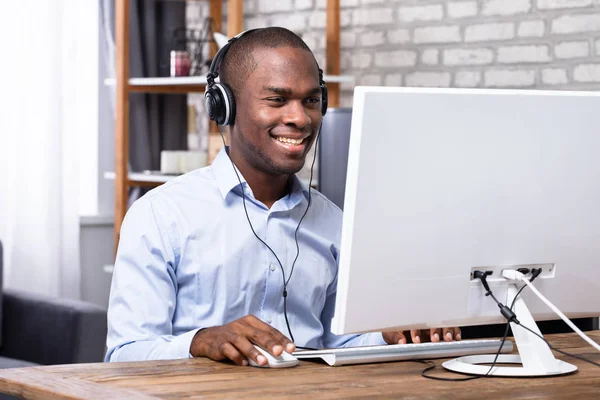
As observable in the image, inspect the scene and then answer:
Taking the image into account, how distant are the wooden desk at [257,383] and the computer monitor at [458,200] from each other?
9 cm

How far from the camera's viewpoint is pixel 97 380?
1.35 m

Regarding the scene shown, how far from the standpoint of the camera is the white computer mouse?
1.45m

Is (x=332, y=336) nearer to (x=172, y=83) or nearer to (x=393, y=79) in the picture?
(x=393, y=79)

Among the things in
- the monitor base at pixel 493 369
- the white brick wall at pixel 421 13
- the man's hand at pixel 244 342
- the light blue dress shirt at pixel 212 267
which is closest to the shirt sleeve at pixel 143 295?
the light blue dress shirt at pixel 212 267

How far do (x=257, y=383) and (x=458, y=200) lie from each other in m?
0.37

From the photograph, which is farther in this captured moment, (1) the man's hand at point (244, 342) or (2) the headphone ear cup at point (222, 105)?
(2) the headphone ear cup at point (222, 105)

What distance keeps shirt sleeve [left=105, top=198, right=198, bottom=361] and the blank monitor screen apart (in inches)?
16.1

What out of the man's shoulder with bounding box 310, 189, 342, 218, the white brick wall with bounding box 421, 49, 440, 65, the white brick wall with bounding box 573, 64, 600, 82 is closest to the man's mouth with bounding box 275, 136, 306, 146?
the man's shoulder with bounding box 310, 189, 342, 218

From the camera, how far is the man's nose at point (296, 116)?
5.68ft

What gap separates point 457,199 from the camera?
1379mm

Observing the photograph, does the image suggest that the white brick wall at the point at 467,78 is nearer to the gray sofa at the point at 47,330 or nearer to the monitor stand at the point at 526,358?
the gray sofa at the point at 47,330

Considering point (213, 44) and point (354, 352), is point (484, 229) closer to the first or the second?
point (354, 352)

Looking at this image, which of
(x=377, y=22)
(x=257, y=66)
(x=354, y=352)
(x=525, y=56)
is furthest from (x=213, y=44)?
(x=354, y=352)

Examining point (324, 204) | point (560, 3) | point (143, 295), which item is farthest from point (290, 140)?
point (560, 3)
